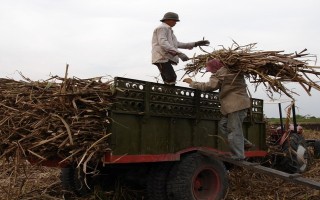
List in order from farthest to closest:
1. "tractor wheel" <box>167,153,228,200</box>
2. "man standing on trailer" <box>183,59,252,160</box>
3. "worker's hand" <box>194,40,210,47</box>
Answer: "worker's hand" <box>194,40,210,47</box>, "man standing on trailer" <box>183,59,252,160</box>, "tractor wheel" <box>167,153,228,200</box>

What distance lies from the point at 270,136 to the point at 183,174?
10.4 ft

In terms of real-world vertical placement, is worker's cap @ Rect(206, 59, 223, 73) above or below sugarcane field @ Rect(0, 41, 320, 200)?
above

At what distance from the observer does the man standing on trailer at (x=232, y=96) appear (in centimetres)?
559

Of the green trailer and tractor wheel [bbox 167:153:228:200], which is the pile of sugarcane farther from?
tractor wheel [bbox 167:153:228:200]

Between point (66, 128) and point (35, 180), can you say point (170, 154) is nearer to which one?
point (66, 128)

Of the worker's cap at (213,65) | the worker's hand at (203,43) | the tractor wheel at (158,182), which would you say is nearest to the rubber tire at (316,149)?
the worker's hand at (203,43)

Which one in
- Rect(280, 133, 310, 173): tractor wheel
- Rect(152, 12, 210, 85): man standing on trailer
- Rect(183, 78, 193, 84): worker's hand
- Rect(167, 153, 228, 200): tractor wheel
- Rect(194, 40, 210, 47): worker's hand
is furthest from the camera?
Rect(280, 133, 310, 173): tractor wheel

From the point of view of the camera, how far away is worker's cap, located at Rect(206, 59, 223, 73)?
18.4 feet

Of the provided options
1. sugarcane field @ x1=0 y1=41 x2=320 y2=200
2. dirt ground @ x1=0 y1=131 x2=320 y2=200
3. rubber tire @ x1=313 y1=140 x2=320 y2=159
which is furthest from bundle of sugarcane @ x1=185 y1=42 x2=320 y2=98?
rubber tire @ x1=313 y1=140 x2=320 y2=159

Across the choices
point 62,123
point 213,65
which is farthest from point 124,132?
point 213,65

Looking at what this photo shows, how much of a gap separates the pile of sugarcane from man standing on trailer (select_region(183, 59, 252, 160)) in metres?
1.47

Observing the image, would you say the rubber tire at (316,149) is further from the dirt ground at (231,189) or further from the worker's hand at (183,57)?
the worker's hand at (183,57)

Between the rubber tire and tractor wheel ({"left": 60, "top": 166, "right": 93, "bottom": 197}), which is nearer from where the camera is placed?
tractor wheel ({"left": 60, "top": 166, "right": 93, "bottom": 197})

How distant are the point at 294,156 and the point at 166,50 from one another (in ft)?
10.4
